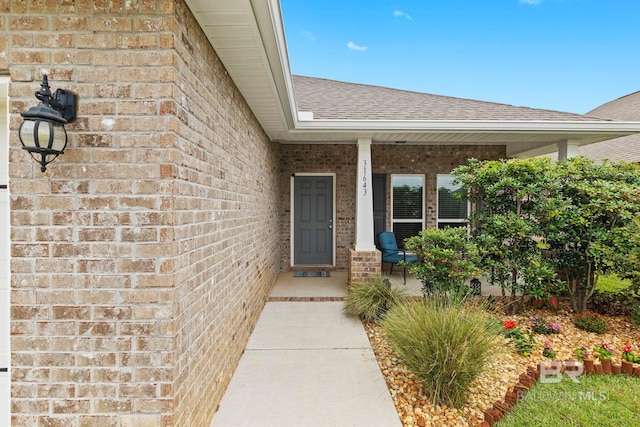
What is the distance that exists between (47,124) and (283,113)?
Result: 2879 millimetres

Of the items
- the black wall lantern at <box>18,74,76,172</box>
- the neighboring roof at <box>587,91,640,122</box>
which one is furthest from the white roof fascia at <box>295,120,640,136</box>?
the neighboring roof at <box>587,91,640,122</box>

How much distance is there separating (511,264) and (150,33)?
15.8ft

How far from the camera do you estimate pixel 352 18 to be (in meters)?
13.8

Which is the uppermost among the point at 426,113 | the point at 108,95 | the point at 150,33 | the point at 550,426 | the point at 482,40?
the point at 482,40

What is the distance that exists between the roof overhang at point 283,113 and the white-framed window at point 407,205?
1.46 metres

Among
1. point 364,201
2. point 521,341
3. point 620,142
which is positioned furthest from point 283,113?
point 620,142

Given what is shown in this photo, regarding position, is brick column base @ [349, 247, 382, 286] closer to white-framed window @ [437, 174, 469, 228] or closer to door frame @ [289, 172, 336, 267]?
door frame @ [289, 172, 336, 267]

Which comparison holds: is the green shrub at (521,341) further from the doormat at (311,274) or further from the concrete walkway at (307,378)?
the doormat at (311,274)

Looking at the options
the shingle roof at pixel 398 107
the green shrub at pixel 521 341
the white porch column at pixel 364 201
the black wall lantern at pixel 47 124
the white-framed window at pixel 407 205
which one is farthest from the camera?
the white-framed window at pixel 407 205

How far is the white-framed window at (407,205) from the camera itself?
7.24 metres

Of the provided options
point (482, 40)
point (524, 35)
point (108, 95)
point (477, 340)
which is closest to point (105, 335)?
point (108, 95)

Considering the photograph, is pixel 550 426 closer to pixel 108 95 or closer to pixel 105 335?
pixel 105 335

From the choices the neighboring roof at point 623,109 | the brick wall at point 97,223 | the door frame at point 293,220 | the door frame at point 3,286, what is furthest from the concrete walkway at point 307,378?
the neighboring roof at point 623,109

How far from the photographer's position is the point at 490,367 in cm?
298
